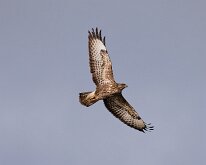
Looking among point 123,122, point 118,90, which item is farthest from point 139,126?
point 118,90

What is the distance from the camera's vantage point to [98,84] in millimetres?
24594

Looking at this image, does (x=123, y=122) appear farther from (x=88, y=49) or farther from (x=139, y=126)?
(x=88, y=49)

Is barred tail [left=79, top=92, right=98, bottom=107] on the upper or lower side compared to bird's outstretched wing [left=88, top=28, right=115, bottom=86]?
lower

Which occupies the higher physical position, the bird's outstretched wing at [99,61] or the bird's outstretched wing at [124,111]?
the bird's outstretched wing at [99,61]

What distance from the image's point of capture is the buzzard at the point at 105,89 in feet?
79.3

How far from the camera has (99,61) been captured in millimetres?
25219

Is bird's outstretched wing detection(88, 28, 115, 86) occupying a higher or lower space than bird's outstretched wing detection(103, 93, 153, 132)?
higher

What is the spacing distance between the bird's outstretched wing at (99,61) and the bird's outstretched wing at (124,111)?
82cm

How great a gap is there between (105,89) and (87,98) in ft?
3.43

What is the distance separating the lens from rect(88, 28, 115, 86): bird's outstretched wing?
975 inches

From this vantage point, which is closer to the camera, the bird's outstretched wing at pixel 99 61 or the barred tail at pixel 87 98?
the barred tail at pixel 87 98

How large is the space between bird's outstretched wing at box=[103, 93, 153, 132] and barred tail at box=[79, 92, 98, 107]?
159cm

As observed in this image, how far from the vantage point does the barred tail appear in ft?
77.2

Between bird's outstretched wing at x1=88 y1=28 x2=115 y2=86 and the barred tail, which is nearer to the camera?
the barred tail
